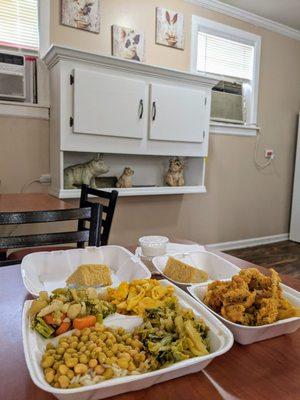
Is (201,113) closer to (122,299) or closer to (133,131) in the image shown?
(133,131)

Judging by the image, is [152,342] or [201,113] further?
[201,113]

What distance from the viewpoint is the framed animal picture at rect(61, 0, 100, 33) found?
8.28ft

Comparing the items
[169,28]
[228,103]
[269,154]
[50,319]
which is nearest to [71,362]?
[50,319]

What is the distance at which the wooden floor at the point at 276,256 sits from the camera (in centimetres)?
317

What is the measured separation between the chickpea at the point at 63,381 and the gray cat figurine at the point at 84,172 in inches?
83.8

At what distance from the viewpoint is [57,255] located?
3.14ft

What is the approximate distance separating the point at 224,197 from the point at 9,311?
10.2ft

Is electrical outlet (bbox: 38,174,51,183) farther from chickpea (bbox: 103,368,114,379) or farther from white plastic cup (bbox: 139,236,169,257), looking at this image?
chickpea (bbox: 103,368,114,379)

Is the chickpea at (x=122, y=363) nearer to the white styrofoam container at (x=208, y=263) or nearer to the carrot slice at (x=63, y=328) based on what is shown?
the carrot slice at (x=63, y=328)

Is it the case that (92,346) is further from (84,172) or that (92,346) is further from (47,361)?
(84,172)

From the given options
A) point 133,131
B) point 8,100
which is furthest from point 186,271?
point 8,100

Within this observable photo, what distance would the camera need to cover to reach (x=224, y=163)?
139 inches

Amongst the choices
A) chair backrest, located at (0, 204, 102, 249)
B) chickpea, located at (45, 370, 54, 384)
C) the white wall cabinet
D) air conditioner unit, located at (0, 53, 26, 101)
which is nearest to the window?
the white wall cabinet

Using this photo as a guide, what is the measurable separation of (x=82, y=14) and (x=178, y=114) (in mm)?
1111
